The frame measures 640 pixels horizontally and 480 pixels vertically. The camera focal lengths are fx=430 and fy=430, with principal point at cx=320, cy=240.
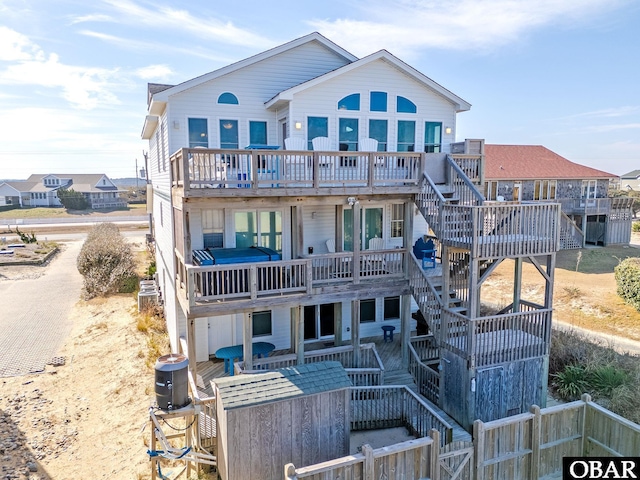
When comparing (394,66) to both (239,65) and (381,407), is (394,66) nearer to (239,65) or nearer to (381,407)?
(239,65)

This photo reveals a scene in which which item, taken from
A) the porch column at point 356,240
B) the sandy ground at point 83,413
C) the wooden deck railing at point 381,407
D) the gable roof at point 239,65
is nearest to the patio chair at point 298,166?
the porch column at point 356,240

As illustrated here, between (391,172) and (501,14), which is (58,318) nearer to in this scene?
(391,172)

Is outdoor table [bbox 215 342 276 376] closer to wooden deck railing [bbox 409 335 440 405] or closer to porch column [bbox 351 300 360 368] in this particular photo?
porch column [bbox 351 300 360 368]

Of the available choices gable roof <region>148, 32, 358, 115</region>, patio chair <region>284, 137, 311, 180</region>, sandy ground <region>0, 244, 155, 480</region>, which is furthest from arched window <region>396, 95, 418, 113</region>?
sandy ground <region>0, 244, 155, 480</region>

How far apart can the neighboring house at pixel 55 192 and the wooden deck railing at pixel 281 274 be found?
8107cm

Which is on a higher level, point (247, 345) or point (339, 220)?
point (339, 220)

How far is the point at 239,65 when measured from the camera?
13070 mm

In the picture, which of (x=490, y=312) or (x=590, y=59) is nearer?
(x=490, y=312)

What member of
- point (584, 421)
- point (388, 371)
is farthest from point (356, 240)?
point (584, 421)

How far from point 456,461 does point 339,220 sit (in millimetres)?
7716

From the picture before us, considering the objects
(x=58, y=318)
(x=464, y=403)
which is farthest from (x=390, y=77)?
(x=58, y=318)

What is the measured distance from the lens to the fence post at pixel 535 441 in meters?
8.40

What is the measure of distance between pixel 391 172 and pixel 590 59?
2111 cm

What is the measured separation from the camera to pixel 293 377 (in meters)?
9.01
